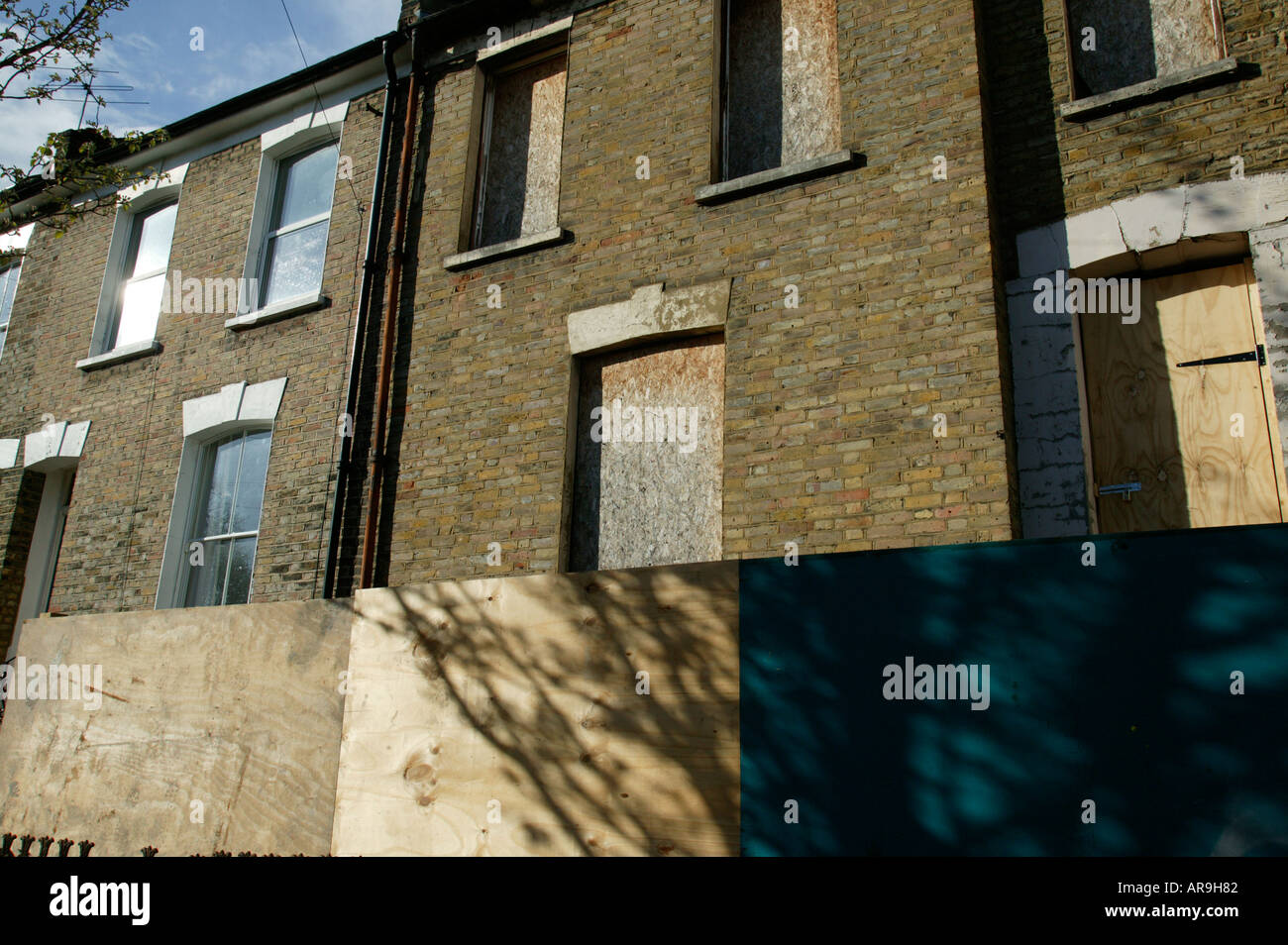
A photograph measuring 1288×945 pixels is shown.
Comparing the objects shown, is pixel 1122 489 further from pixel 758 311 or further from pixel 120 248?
→ pixel 120 248

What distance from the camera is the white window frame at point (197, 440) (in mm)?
9570

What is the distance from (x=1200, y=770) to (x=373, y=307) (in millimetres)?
7995

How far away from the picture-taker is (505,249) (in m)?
8.37

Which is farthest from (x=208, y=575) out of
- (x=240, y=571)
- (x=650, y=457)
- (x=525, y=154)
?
(x=525, y=154)

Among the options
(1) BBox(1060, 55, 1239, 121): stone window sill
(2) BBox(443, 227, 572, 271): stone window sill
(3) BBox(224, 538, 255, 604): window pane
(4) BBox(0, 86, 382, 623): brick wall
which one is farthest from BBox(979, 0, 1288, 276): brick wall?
(3) BBox(224, 538, 255, 604): window pane

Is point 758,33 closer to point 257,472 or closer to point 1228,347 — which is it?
point 1228,347

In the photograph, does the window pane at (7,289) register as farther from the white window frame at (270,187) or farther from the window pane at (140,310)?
the white window frame at (270,187)

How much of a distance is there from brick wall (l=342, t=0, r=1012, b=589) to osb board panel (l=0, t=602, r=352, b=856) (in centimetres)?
204

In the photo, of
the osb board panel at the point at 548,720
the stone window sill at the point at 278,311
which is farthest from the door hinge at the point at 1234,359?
the stone window sill at the point at 278,311

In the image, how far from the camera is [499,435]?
7879mm

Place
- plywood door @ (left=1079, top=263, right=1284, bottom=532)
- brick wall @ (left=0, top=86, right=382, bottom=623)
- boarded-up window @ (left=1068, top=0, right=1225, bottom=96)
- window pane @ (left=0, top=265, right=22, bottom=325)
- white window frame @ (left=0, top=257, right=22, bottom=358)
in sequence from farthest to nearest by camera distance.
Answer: window pane @ (left=0, top=265, right=22, bottom=325) → white window frame @ (left=0, top=257, right=22, bottom=358) → brick wall @ (left=0, top=86, right=382, bottom=623) → boarded-up window @ (left=1068, top=0, right=1225, bottom=96) → plywood door @ (left=1079, top=263, right=1284, bottom=532)

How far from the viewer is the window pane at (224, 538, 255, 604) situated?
30.7 feet

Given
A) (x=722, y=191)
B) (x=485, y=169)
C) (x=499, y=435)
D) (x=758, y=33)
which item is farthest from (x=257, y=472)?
(x=758, y=33)

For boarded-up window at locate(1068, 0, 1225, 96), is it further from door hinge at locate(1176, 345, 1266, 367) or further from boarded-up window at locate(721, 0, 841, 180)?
door hinge at locate(1176, 345, 1266, 367)
